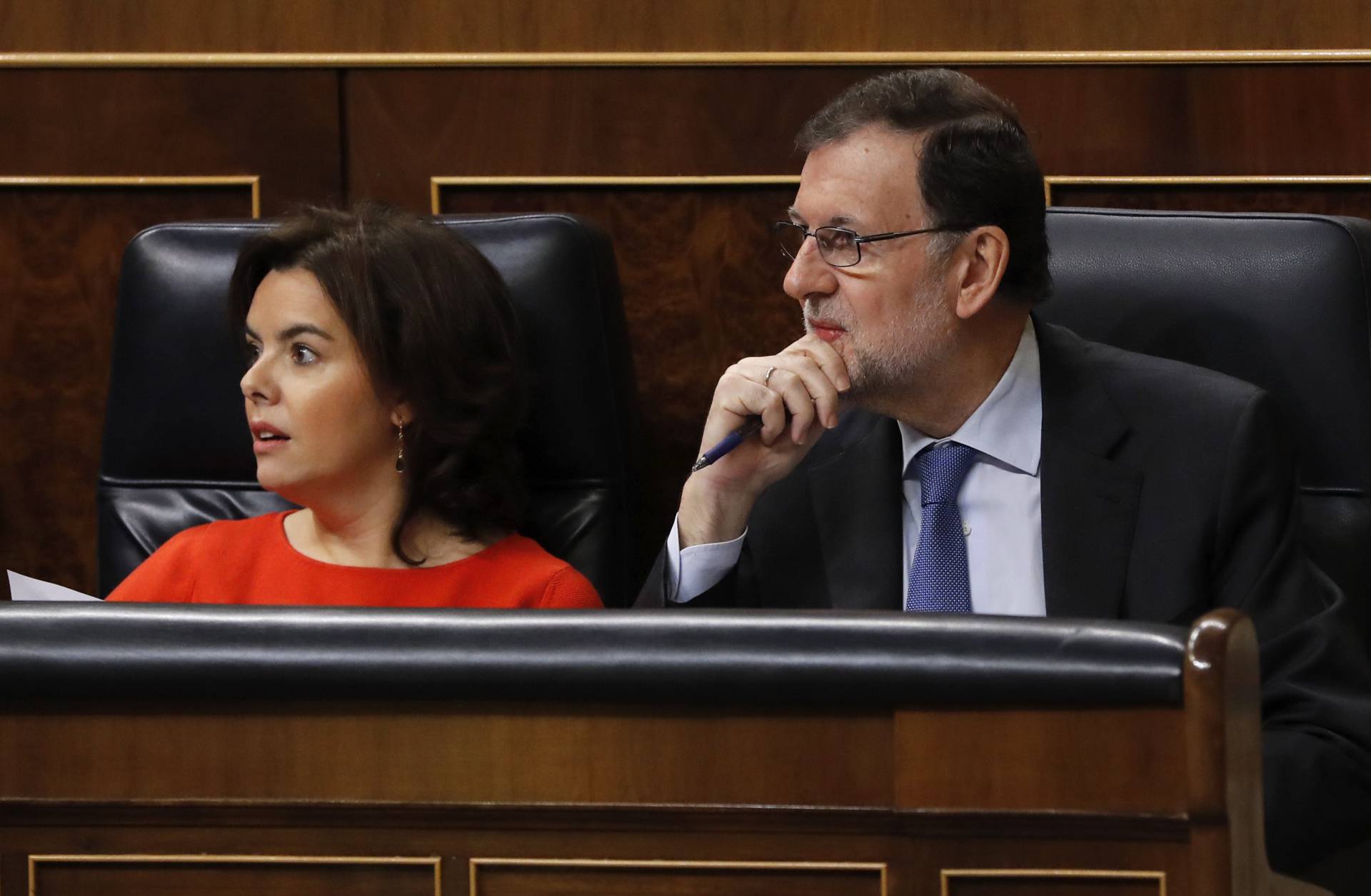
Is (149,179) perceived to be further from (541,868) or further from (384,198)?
(541,868)

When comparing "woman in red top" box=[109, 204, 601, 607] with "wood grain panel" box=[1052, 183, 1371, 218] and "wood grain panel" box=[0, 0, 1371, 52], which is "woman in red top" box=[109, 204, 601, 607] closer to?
"wood grain panel" box=[0, 0, 1371, 52]

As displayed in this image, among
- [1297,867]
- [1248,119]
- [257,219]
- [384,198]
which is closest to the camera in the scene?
[1297,867]

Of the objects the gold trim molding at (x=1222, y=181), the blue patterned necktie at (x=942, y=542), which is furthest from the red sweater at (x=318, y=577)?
the gold trim molding at (x=1222, y=181)

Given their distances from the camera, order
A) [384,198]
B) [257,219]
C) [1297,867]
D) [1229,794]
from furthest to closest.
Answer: [384,198] < [257,219] < [1297,867] < [1229,794]

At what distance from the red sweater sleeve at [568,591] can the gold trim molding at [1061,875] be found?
92 cm

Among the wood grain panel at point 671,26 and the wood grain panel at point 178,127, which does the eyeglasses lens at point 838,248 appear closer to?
the wood grain panel at point 671,26

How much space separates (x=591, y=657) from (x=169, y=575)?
1.11m

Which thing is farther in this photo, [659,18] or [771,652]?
[659,18]

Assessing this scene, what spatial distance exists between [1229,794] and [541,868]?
0.97 ft

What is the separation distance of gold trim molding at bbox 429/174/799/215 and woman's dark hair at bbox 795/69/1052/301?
16.3 inches

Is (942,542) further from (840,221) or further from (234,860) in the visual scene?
(234,860)

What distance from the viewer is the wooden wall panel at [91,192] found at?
204 centimetres

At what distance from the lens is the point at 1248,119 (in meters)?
1.92

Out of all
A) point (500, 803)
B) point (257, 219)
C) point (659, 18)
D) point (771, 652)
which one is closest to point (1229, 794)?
point (771, 652)
